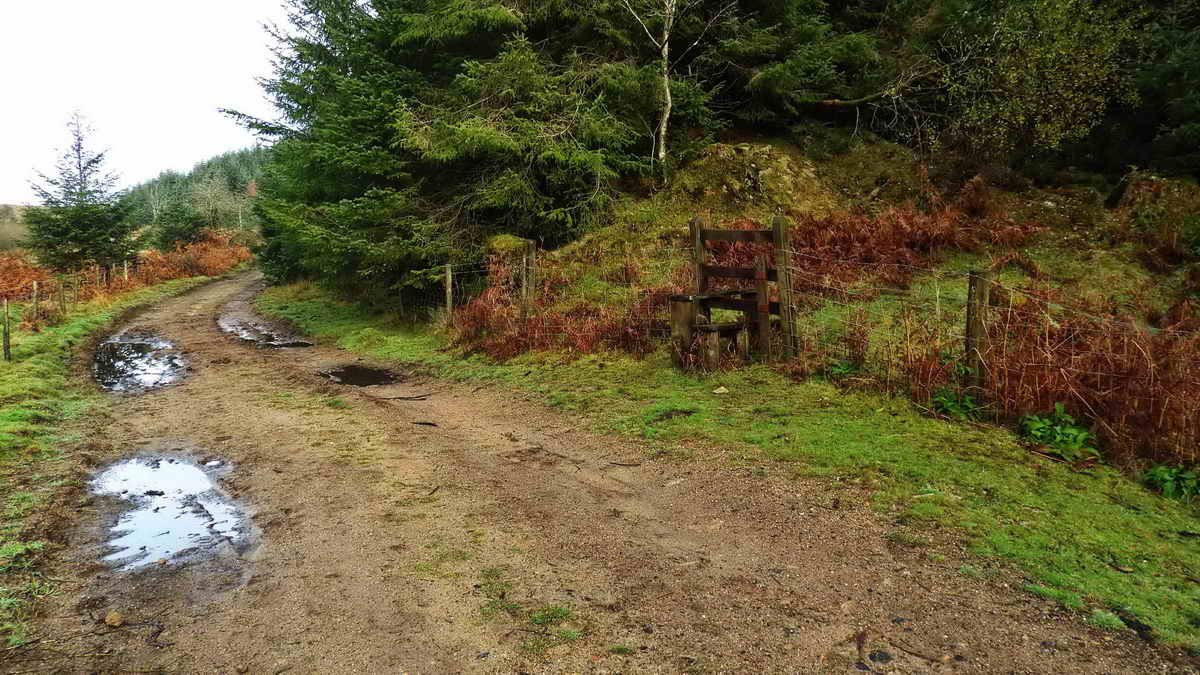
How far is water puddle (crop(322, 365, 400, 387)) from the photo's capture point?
1067 cm

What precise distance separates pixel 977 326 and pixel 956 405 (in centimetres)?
85

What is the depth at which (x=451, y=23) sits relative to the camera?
14117 millimetres

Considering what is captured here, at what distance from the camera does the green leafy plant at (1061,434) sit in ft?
17.6

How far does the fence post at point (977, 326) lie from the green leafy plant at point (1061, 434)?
0.65 meters

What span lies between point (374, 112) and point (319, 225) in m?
2.96

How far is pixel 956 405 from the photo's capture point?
6.44 m

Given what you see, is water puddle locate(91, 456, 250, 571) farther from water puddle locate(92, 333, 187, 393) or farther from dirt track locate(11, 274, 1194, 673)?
water puddle locate(92, 333, 187, 393)

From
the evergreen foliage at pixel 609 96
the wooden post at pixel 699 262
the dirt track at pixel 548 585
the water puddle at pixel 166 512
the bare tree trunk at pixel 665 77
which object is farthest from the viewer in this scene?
the bare tree trunk at pixel 665 77

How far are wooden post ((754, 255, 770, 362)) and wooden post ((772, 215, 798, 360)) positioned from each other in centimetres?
19

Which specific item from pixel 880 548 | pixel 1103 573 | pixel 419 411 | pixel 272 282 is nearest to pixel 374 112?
pixel 419 411

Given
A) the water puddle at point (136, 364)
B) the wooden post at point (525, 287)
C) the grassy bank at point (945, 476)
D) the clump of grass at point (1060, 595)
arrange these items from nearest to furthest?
the clump of grass at point (1060, 595), the grassy bank at point (945, 476), the water puddle at point (136, 364), the wooden post at point (525, 287)

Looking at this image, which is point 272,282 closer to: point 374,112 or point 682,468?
point 374,112

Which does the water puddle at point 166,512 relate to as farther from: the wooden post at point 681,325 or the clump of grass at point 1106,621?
the wooden post at point 681,325

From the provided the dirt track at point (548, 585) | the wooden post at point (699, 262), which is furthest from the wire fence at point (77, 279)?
the wooden post at point (699, 262)
